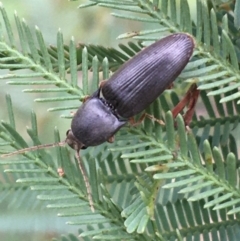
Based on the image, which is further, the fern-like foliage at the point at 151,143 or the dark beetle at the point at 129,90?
the dark beetle at the point at 129,90

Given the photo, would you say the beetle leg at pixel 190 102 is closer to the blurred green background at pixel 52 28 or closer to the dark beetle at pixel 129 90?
the dark beetle at pixel 129 90

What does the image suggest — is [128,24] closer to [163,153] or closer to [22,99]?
[22,99]

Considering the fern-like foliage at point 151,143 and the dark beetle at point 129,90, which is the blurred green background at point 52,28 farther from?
the fern-like foliage at point 151,143

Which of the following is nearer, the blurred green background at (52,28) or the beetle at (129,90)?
the beetle at (129,90)

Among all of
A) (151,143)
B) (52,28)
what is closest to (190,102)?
(151,143)

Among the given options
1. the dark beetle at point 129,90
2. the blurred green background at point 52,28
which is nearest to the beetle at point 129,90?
the dark beetle at point 129,90

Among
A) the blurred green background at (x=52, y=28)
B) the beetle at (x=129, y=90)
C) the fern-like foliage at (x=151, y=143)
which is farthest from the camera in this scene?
the blurred green background at (x=52, y=28)

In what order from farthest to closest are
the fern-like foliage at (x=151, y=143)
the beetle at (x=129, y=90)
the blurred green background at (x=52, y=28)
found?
the blurred green background at (x=52, y=28) → the beetle at (x=129, y=90) → the fern-like foliage at (x=151, y=143)

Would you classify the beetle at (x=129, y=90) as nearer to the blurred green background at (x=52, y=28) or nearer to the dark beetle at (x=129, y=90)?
the dark beetle at (x=129, y=90)
